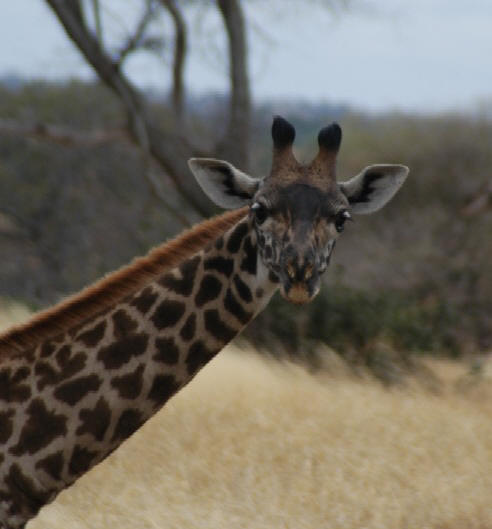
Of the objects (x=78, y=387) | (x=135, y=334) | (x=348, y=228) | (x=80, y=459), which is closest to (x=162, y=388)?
(x=135, y=334)

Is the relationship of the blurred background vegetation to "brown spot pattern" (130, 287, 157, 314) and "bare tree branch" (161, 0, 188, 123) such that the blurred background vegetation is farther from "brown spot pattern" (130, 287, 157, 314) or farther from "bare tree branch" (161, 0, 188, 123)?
"brown spot pattern" (130, 287, 157, 314)

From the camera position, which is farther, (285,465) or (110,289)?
(285,465)

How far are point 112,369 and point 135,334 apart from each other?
0.19 m

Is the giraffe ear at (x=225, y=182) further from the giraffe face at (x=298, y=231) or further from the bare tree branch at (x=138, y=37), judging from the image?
the bare tree branch at (x=138, y=37)

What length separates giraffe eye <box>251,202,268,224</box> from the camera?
15.8 feet

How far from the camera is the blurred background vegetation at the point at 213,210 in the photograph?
44.3 feet

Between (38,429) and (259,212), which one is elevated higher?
(259,212)

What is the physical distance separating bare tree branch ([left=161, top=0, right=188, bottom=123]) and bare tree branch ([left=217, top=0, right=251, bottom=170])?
2.21 feet

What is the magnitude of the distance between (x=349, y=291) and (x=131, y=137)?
342cm

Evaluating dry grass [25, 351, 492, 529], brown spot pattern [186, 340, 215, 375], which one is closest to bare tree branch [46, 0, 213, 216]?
dry grass [25, 351, 492, 529]

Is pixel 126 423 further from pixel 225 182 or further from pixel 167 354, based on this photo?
pixel 225 182

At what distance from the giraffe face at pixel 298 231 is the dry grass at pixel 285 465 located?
2.79 meters

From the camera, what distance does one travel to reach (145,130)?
13.7 m

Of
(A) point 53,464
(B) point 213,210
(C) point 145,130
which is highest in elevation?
(A) point 53,464
